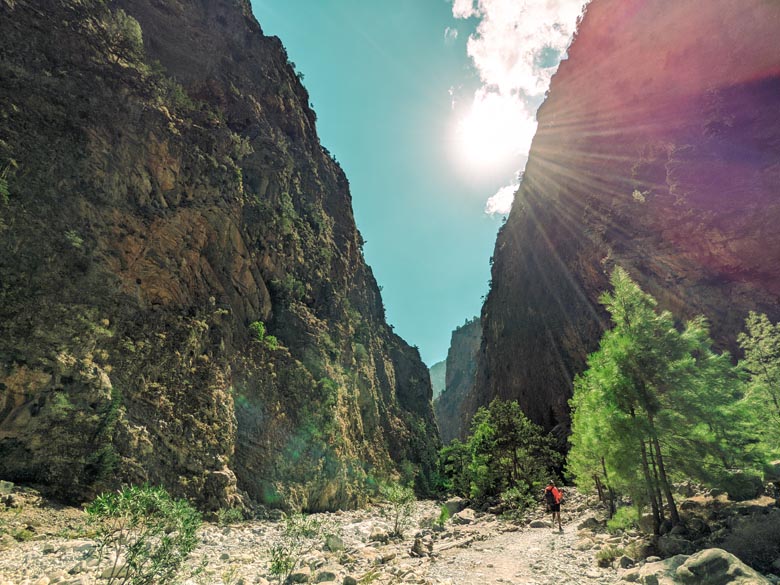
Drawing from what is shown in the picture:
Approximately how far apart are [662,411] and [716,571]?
18.3 ft

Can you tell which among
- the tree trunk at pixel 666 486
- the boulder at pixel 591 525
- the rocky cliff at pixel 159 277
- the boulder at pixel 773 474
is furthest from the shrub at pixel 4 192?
the boulder at pixel 773 474

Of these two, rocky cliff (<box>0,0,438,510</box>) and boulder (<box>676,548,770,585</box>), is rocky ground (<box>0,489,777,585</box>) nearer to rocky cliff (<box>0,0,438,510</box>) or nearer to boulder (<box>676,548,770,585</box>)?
boulder (<box>676,548,770,585</box>)

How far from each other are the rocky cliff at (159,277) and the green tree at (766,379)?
24711mm

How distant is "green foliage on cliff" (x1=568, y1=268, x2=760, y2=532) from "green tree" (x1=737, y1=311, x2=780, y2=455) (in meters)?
3.70

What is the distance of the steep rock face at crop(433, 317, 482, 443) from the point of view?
112 metres

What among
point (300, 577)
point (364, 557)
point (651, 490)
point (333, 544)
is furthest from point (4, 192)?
point (651, 490)

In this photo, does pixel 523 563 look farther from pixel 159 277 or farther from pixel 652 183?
pixel 652 183

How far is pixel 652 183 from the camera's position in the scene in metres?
36.2

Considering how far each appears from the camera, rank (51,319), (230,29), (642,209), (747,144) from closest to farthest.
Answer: (51,319) < (747,144) < (642,209) < (230,29)

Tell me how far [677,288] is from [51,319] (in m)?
43.3

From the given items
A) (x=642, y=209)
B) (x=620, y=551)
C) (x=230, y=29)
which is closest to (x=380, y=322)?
(x=642, y=209)

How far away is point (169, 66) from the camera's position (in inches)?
1148

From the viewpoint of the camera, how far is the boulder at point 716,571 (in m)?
5.24

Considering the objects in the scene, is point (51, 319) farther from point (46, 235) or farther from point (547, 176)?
point (547, 176)
